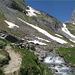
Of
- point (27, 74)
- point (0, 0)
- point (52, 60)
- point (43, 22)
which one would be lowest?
point (27, 74)

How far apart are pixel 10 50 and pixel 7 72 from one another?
567 cm

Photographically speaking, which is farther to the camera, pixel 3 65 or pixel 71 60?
pixel 71 60

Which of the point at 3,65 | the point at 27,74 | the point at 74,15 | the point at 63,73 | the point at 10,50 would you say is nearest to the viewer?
the point at 27,74

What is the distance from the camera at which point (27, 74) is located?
848 cm

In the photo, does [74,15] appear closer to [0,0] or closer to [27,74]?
[0,0]

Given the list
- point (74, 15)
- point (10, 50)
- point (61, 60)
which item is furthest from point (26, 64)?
point (74, 15)

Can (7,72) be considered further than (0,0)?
No

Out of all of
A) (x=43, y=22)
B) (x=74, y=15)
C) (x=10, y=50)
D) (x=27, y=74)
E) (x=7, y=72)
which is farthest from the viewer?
(x=74, y=15)

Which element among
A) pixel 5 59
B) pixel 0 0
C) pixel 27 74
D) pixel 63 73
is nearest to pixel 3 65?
pixel 5 59

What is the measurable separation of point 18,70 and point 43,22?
8267 centimetres

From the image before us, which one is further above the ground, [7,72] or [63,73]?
[63,73]

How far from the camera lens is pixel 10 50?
1325cm

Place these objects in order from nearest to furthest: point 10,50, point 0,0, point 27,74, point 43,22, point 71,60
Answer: point 27,74 → point 10,50 → point 71,60 → point 0,0 → point 43,22

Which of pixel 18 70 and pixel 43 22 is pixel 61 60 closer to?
pixel 18 70
